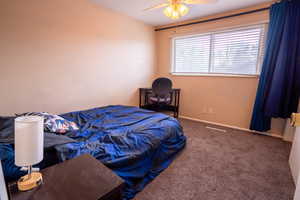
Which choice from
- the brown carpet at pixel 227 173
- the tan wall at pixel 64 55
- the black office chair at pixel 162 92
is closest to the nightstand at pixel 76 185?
the brown carpet at pixel 227 173

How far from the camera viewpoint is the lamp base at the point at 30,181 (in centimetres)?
75

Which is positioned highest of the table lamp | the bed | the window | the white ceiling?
the white ceiling

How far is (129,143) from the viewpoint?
1.56m

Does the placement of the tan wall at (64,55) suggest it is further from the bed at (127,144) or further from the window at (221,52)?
the window at (221,52)

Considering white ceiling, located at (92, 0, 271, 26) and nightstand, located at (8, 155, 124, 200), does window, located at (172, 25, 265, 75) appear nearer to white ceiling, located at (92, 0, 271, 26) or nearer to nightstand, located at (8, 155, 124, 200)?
white ceiling, located at (92, 0, 271, 26)

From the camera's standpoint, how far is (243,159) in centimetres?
204

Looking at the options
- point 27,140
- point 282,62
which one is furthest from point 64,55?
point 282,62

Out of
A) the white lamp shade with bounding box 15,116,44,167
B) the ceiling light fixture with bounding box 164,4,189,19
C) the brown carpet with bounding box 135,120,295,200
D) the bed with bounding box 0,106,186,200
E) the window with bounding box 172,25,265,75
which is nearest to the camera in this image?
the white lamp shade with bounding box 15,116,44,167

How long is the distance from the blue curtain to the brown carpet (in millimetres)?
662

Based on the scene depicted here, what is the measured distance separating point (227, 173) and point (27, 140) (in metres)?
1.93

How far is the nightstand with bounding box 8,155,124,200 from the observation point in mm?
729

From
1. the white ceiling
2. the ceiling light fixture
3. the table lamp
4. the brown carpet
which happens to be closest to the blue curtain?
the white ceiling

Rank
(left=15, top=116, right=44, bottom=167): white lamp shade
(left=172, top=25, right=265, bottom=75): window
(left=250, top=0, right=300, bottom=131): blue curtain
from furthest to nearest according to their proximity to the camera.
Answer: (left=172, top=25, right=265, bottom=75): window
(left=250, top=0, right=300, bottom=131): blue curtain
(left=15, top=116, right=44, bottom=167): white lamp shade

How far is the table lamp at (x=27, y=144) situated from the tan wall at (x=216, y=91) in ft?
10.9
